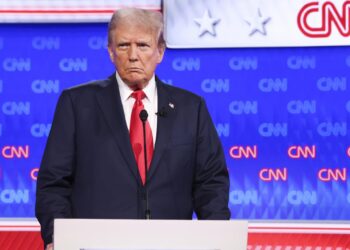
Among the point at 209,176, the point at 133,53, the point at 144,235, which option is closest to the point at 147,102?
the point at 133,53

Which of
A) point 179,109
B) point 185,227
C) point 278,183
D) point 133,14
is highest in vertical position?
point 133,14

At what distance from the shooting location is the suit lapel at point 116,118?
204 centimetres

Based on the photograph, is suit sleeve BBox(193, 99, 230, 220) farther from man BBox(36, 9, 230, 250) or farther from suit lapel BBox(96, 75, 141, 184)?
suit lapel BBox(96, 75, 141, 184)

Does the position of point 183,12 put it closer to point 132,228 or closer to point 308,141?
point 308,141

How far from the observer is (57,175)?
1.99m

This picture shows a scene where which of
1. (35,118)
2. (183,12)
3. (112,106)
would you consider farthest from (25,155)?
(112,106)

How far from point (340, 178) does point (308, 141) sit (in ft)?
0.68

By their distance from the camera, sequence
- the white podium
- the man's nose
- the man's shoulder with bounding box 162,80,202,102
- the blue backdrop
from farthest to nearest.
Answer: the blue backdrop, the man's shoulder with bounding box 162,80,202,102, the man's nose, the white podium

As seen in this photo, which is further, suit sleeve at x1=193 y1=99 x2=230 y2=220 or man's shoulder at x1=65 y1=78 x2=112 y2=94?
man's shoulder at x1=65 y1=78 x2=112 y2=94

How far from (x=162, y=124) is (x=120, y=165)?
0.55ft

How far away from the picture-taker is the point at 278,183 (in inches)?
125

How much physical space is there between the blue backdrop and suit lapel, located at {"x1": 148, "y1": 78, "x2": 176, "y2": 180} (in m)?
1.06

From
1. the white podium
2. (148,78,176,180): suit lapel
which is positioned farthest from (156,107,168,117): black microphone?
the white podium

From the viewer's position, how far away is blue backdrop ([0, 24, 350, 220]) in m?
3.16
